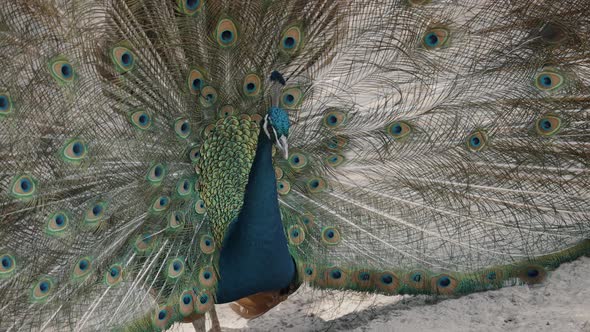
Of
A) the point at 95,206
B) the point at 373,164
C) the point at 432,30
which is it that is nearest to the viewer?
the point at 95,206

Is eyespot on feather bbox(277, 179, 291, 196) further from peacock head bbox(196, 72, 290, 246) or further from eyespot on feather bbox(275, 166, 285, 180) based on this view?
peacock head bbox(196, 72, 290, 246)

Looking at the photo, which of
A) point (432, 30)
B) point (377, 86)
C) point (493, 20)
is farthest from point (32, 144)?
point (493, 20)

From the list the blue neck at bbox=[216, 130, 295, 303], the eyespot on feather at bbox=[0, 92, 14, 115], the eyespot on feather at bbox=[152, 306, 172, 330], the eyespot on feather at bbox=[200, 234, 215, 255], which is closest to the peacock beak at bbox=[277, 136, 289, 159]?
the blue neck at bbox=[216, 130, 295, 303]

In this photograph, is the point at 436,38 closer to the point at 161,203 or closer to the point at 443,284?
the point at 443,284

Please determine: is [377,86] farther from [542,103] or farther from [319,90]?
[542,103]

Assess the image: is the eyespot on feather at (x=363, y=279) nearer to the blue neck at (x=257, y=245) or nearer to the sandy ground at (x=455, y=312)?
the sandy ground at (x=455, y=312)

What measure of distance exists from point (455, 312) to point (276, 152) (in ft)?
4.02

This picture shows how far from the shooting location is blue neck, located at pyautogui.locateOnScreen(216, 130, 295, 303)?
2.65 meters

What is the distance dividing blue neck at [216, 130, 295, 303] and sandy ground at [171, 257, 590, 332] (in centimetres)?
50

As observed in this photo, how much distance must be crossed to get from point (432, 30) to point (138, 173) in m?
1.40

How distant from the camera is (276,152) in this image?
9.80 feet

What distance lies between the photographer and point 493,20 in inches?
111

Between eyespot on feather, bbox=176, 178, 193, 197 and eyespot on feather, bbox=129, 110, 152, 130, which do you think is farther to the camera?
eyespot on feather, bbox=176, 178, 193, 197

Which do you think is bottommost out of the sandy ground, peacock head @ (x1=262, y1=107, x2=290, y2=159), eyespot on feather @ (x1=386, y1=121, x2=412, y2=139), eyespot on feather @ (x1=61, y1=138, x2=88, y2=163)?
the sandy ground
